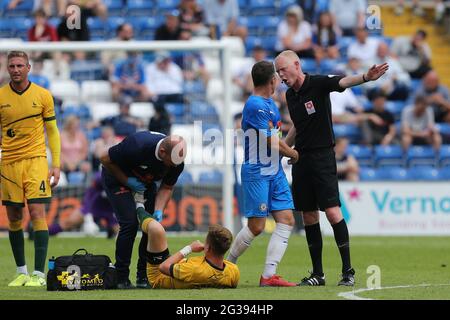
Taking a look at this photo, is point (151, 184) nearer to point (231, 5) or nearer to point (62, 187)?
point (62, 187)

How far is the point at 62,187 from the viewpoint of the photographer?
20938mm

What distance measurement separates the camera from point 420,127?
24031 millimetres

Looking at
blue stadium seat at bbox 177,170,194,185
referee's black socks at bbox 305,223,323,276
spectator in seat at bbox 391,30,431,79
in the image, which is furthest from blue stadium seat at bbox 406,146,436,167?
referee's black socks at bbox 305,223,323,276

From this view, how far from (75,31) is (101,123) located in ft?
8.79

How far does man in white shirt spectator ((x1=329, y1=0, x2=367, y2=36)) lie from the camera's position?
2581 cm

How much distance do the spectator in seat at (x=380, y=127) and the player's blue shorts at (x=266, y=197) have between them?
12065 millimetres

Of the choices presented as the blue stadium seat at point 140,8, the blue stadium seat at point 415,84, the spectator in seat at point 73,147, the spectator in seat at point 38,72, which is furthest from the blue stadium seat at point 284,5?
the spectator in seat at point 38,72

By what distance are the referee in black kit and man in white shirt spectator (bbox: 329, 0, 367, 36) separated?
46.0ft

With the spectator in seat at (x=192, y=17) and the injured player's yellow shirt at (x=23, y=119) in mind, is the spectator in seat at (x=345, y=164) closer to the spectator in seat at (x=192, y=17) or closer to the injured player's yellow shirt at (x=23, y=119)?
the spectator in seat at (x=192, y=17)

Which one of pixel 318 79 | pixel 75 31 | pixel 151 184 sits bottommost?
pixel 151 184

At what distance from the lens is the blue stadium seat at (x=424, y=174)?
2334 centimetres
